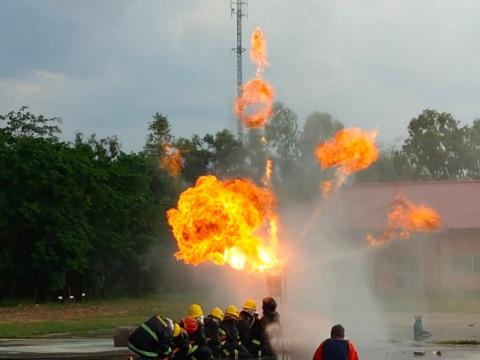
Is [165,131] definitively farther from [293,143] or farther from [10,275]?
[293,143]

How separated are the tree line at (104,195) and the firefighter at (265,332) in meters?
16.7

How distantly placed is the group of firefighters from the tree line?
55.0 ft

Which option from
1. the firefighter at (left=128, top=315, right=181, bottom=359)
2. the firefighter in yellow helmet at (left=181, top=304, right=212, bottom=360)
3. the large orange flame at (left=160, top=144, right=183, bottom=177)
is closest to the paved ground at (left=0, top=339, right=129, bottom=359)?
the firefighter in yellow helmet at (left=181, top=304, right=212, bottom=360)

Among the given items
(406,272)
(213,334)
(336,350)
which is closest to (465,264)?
(406,272)

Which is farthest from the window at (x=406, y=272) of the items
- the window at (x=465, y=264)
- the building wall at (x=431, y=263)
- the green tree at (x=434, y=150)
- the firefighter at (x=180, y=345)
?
the firefighter at (x=180, y=345)

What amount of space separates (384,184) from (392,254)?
20.3 feet

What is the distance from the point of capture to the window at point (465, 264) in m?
52.0

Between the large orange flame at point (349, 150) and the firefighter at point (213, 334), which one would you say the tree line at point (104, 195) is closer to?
the large orange flame at point (349, 150)

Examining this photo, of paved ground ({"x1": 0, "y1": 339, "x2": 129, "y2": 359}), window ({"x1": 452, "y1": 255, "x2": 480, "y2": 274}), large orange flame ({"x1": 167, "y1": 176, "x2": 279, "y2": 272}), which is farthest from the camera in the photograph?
window ({"x1": 452, "y1": 255, "x2": 480, "y2": 274})

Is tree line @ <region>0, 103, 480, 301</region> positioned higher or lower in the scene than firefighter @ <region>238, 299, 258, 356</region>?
higher

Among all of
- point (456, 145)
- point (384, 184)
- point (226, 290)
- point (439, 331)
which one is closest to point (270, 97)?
point (439, 331)

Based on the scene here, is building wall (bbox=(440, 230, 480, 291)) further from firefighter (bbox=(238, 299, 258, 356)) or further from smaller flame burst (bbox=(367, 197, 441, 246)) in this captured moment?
firefighter (bbox=(238, 299, 258, 356))

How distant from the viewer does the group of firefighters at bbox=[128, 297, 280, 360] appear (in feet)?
40.9

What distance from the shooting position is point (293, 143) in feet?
122
